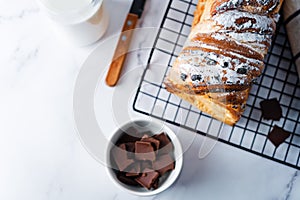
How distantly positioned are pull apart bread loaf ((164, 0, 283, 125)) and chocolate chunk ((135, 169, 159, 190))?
0.83 feet

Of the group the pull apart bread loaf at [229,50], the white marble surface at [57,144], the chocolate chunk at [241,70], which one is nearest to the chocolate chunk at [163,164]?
the white marble surface at [57,144]

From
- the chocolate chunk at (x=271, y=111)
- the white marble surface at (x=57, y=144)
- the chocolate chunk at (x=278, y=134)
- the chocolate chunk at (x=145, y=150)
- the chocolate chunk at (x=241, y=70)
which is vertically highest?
the chocolate chunk at (x=241, y=70)

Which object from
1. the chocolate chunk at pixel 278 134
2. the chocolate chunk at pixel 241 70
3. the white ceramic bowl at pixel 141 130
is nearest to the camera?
the chocolate chunk at pixel 241 70

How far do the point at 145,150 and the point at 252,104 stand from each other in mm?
354

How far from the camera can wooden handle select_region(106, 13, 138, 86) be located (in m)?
1.53

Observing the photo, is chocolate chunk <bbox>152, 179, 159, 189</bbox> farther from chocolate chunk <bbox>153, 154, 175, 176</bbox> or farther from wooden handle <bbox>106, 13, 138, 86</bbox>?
wooden handle <bbox>106, 13, 138, 86</bbox>

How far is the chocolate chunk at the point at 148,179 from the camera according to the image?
4.54 feet

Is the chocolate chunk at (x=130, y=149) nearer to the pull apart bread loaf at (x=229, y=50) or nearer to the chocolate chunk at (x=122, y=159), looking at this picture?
the chocolate chunk at (x=122, y=159)

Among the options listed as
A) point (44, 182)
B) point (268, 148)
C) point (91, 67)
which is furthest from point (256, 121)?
point (44, 182)

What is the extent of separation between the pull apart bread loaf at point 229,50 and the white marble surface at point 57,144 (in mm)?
239

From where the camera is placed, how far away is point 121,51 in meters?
1.55

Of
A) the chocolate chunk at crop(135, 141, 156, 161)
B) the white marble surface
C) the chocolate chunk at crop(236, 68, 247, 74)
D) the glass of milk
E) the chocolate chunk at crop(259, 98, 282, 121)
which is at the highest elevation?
the chocolate chunk at crop(236, 68, 247, 74)

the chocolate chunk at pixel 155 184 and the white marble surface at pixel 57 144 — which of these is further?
the white marble surface at pixel 57 144

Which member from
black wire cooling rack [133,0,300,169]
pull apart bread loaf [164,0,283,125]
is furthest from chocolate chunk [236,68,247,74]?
black wire cooling rack [133,0,300,169]
